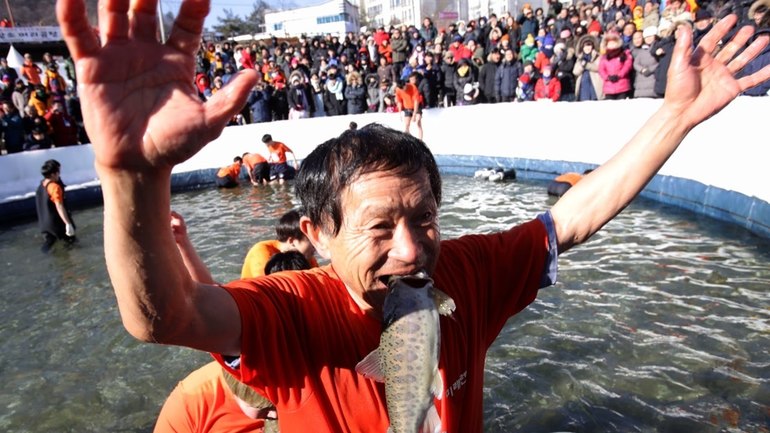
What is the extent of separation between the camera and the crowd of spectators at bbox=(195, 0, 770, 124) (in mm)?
13508

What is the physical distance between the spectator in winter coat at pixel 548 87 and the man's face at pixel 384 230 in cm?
1419

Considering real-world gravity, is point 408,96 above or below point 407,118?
above

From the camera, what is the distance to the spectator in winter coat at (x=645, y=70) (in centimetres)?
1317

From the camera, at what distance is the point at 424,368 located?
5.52 feet

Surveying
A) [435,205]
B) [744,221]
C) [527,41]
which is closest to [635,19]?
[527,41]

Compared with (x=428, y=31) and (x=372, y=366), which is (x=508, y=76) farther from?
(x=372, y=366)

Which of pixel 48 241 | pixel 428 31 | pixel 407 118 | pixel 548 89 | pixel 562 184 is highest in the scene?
pixel 428 31

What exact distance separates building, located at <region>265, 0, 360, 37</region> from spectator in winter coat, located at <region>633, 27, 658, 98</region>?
67744mm

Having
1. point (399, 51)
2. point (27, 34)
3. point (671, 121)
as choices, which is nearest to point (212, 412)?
point (671, 121)

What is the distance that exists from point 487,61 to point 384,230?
1680 cm

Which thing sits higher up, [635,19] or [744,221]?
[635,19]

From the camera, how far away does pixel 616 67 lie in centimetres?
1352

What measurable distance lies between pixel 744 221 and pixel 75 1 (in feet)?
32.0

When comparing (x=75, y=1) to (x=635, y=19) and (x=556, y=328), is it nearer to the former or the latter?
(x=556, y=328)
